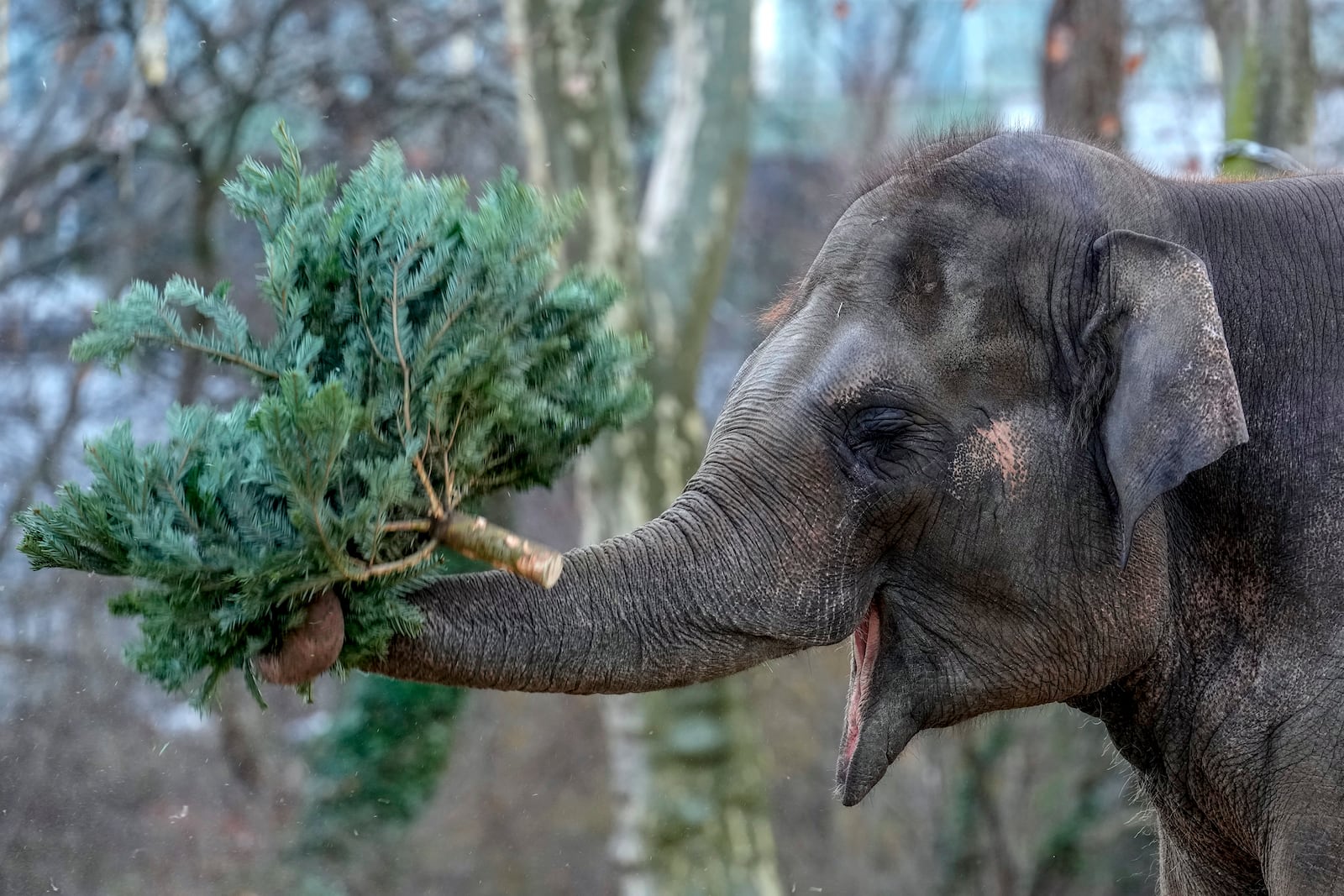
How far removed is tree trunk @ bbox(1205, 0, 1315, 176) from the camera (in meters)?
5.86

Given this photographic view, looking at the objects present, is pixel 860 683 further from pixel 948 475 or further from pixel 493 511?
pixel 493 511

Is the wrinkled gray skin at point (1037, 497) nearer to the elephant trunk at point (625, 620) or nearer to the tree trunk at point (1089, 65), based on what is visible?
the elephant trunk at point (625, 620)

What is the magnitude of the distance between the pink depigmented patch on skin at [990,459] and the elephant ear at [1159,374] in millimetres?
163

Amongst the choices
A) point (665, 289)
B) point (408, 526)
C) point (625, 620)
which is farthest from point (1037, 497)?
point (665, 289)

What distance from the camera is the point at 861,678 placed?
3086 mm

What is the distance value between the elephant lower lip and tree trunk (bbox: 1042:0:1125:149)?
6.62m

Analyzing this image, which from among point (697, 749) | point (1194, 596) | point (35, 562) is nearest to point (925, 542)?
point (1194, 596)

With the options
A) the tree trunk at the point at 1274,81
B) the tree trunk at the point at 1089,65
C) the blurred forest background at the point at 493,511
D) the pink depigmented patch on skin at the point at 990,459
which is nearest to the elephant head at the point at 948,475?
the pink depigmented patch on skin at the point at 990,459

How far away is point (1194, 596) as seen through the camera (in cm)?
311

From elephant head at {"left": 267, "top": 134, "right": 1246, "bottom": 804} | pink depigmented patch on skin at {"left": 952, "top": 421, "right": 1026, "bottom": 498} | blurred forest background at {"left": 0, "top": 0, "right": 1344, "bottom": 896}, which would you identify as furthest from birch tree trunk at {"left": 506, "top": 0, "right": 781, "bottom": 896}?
pink depigmented patch on skin at {"left": 952, "top": 421, "right": 1026, "bottom": 498}

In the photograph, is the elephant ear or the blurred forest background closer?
the elephant ear

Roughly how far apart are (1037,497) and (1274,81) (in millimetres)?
3627

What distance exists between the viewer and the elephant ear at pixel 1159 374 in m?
2.75

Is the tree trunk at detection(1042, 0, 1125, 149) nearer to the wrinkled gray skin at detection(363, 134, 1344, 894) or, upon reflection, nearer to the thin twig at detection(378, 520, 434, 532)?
the wrinkled gray skin at detection(363, 134, 1344, 894)
